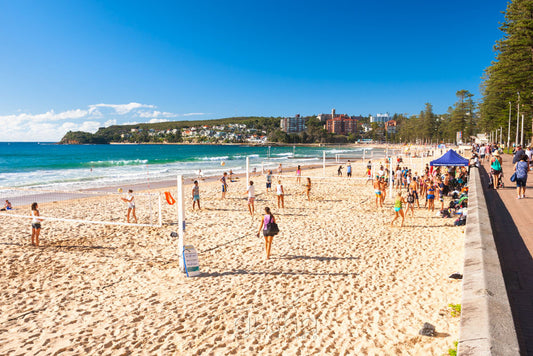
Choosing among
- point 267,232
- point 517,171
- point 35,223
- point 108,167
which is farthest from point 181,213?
point 108,167

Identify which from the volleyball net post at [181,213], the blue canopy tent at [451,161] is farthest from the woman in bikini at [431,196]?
the volleyball net post at [181,213]

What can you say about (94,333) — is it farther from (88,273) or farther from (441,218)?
(441,218)

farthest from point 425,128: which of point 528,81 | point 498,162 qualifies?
point 498,162

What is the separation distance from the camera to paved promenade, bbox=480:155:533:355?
396 centimetres

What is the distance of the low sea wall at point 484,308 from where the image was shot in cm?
295

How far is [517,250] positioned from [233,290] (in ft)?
17.9

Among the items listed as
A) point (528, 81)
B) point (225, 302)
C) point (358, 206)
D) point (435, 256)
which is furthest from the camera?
point (528, 81)

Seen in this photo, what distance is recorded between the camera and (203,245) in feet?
30.3

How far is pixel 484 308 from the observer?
352 centimetres

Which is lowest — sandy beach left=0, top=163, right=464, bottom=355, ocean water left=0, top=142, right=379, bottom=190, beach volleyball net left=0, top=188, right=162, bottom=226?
sandy beach left=0, top=163, right=464, bottom=355

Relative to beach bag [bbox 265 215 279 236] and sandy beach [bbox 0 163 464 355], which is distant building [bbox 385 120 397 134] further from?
beach bag [bbox 265 215 279 236]

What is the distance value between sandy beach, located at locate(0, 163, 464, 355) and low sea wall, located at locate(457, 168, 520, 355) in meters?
0.94

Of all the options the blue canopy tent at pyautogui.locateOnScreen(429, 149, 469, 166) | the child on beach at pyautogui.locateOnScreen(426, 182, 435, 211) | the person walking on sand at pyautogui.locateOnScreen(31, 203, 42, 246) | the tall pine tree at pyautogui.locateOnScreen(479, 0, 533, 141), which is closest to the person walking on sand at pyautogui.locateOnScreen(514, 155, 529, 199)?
the child on beach at pyautogui.locateOnScreen(426, 182, 435, 211)

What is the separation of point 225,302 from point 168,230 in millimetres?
5515
